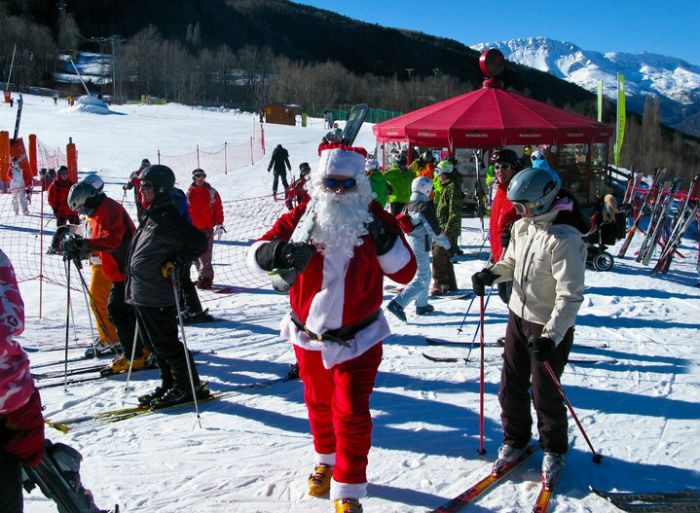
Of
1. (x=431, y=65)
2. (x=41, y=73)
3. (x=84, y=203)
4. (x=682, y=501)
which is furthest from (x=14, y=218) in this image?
(x=431, y=65)

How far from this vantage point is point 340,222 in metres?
2.83

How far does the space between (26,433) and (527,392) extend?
2.45 metres

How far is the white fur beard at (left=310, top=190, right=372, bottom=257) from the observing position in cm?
282

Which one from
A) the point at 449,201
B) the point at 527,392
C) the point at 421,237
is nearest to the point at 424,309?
the point at 421,237

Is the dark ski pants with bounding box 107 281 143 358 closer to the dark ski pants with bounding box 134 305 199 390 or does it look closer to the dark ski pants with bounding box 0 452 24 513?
the dark ski pants with bounding box 134 305 199 390

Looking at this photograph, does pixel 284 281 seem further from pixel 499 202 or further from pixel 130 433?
pixel 499 202

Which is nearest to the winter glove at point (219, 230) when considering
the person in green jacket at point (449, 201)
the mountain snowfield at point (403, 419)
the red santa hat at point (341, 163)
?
the mountain snowfield at point (403, 419)

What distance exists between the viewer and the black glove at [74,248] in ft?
15.0

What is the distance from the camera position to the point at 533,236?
3166 millimetres

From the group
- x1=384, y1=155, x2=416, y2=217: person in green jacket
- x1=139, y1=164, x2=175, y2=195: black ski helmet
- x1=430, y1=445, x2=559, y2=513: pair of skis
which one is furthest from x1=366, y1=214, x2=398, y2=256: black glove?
x1=384, y1=155, x2=416, y2=217: person in green jacket

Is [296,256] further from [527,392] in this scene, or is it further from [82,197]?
[82,197]

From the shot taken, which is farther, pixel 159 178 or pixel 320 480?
pixel 159 178

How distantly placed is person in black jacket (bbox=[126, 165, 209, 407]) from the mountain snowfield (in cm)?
39

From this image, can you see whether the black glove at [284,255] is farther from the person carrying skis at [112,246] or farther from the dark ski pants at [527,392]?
the person carrying skis at [112,246]
